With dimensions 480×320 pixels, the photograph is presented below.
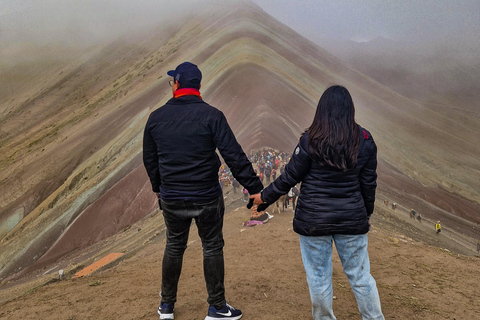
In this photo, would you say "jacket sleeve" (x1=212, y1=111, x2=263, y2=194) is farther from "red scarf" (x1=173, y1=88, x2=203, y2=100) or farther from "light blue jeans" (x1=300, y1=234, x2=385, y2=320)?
"light blue jeans" (x1=300, y1=234, x2=385, y2=320)

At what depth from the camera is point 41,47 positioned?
89.5m

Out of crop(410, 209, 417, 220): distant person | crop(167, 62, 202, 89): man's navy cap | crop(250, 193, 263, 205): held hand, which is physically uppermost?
crop(167, 62, 202, 89): man's navy cap

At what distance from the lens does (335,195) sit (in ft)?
8.75

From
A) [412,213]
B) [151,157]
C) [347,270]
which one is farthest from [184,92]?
[412,213]

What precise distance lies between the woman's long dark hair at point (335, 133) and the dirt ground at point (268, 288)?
5.71 feet

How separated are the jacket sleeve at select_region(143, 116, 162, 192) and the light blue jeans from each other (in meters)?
1.40

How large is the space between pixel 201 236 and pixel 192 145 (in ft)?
2.66

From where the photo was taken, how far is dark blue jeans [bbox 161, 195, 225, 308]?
3.09m

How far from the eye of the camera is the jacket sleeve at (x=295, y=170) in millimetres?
2728

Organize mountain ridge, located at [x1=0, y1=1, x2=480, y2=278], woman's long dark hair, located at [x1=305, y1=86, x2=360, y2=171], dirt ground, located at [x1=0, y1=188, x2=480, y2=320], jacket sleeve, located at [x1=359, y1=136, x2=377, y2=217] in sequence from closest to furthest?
woman's long dark hair, located at [x1=305, y1=86, x2=360, y2=171] < jacket sleeve, located at [x1=359, y1=136, x2=377, y2=217] < dirt ground, located at [x1=0, y1=188, x2=480, y2=320] < mountain ridge, located at [x1=0, y1=1, x2=480, y2=278]

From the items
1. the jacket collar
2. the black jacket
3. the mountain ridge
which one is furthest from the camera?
the mountain ridge

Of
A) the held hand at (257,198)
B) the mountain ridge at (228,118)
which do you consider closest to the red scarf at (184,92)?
the held hand at (257,198)

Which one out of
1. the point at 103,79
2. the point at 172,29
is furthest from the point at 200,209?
the point at 172,29

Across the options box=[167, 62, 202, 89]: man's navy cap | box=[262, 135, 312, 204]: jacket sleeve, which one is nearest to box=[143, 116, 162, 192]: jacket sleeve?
box=[167, 62, 202, 89]: man's navy cap
